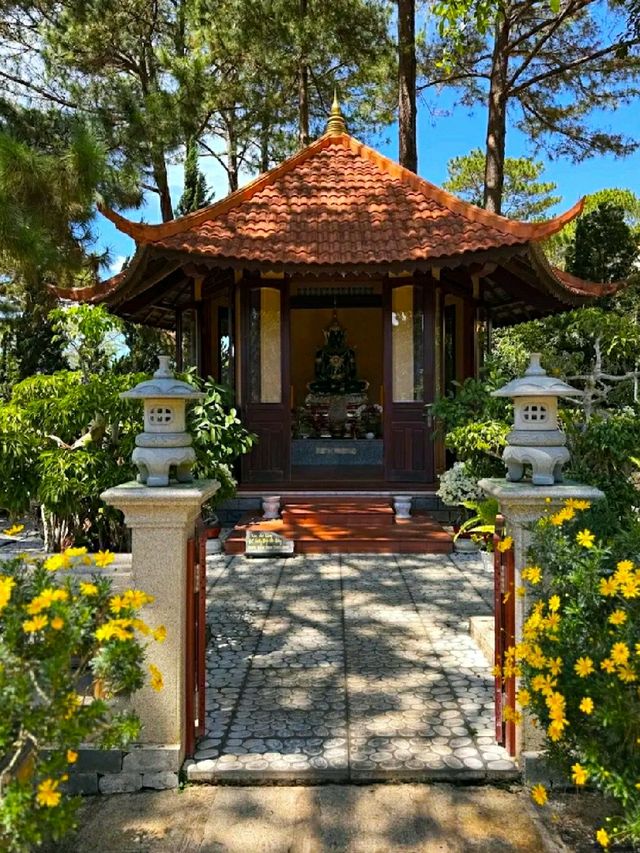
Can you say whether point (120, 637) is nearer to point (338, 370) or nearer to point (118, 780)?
point (118, 780)

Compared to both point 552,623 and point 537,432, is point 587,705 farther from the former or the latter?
point 537,432

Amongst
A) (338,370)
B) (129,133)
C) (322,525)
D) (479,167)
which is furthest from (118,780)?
(479,167)

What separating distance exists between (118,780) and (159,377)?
5.52ft

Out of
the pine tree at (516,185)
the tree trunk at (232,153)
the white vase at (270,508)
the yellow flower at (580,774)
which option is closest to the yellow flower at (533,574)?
the yellow flower at (580,774)

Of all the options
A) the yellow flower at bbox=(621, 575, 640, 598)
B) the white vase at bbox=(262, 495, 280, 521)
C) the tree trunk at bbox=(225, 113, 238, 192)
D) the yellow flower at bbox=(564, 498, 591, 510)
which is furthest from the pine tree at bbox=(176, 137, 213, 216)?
the yellow flower at bbox=(621, 575, 640, 598)

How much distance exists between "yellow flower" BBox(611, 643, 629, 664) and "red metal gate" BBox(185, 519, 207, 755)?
1.64 meters

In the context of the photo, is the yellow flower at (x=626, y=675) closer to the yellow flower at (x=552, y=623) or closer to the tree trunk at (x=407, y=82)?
the yellow flower at (x=552, y=623)

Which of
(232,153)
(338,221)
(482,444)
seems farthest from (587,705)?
(232,153)

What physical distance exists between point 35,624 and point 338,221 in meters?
6.99

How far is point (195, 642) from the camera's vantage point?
2.88m

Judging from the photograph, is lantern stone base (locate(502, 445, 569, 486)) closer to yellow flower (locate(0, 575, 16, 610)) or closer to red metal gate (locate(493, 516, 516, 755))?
red metal gate (locate(493, 516, 516, 755))

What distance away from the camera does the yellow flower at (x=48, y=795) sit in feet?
5.42

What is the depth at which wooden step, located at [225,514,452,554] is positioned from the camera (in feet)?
21.5

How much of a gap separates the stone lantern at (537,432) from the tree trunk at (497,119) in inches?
415
